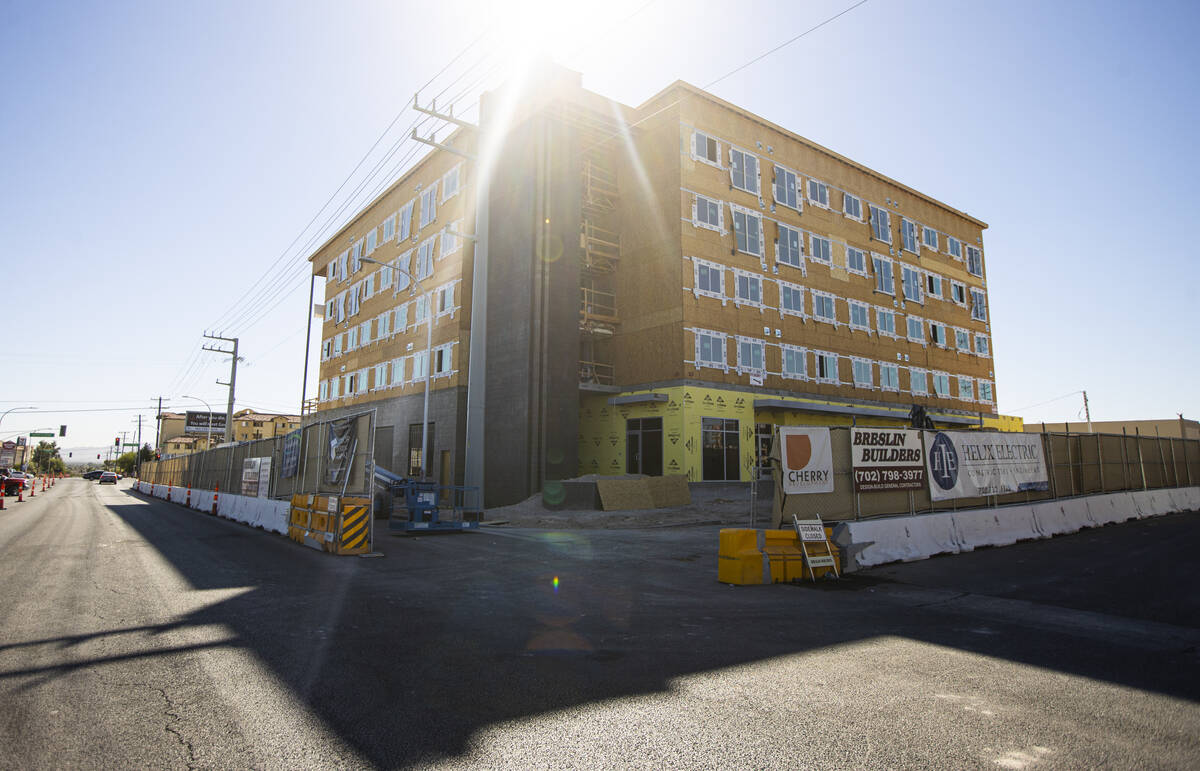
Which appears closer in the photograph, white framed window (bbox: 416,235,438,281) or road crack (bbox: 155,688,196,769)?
road crack (bbox: 155,688,196,769)

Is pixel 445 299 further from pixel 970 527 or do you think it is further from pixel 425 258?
pixel 970 527

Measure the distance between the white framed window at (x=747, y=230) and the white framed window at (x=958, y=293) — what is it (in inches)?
819

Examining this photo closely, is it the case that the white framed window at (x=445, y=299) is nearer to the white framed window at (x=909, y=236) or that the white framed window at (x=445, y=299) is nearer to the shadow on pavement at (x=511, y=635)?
the shadow on pavement at (x=511, y=635)

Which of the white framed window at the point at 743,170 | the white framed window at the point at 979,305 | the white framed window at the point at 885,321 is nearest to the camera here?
the white framed window at the point at 743,170

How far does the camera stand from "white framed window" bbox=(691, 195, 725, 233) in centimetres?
3077

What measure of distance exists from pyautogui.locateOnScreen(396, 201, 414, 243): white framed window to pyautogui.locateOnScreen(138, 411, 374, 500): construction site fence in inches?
704

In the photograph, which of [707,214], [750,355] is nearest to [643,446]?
[750,355]

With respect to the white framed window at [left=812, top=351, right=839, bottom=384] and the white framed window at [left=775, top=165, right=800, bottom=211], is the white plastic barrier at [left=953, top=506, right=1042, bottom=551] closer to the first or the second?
the white framed window at [left=812, top=351, right=839, bottom=384]

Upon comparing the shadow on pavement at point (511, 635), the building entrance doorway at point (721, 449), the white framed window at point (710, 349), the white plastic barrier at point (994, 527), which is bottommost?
the shadow on pavement at point (511, 635)

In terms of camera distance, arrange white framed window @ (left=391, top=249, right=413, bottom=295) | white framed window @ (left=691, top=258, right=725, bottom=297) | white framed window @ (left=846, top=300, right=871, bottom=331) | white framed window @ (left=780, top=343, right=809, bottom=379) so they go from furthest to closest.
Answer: white framed window @ (left=391, top=249, right=413, bottom=295)
white framed window @ (left=846, top=300, right=871, bottom=331)
white framed window @ (left=780, top=343, right=809, bottom=379)
white framed window @ (left=691, top=258, right=725, bottom=297)

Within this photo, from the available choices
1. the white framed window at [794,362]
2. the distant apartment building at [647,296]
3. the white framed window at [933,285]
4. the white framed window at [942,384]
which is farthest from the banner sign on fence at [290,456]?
the white framed window at [933,285]

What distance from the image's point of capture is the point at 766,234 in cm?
3391

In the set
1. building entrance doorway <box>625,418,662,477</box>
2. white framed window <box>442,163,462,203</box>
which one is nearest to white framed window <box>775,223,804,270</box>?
building entrance doorway <box>625,418,662,477</box>

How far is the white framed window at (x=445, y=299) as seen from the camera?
3541cm
